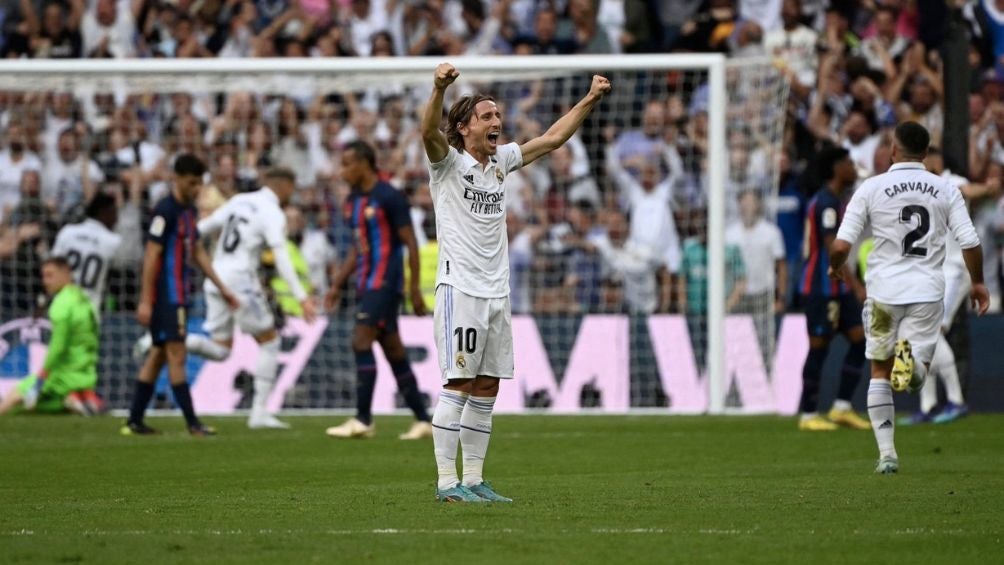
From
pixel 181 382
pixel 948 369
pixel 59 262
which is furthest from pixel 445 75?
pixel 59 262

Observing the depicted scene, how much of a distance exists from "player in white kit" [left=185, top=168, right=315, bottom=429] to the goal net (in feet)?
5.55

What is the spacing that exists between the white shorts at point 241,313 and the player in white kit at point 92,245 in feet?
12.1

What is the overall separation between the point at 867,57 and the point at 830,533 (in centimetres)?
1419

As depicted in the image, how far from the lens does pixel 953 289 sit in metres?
16.7

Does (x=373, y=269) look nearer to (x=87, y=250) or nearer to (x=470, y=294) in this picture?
(x=470, y=294)

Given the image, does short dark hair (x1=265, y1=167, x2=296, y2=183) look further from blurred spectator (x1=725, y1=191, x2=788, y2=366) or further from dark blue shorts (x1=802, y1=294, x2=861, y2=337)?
blurred spectator (x1=725, y1=191, x2=788, y2=366)

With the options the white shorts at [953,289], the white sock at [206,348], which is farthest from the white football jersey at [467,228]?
the white shorts at [953,289]

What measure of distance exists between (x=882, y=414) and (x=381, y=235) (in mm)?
5355

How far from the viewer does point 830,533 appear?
312 inches

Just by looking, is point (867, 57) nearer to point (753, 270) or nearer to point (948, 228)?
point (753, 270)

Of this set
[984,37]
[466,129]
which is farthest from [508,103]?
[466,129]

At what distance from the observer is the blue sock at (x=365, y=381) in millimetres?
15039

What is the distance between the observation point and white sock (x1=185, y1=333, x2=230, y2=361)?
55.4 feet

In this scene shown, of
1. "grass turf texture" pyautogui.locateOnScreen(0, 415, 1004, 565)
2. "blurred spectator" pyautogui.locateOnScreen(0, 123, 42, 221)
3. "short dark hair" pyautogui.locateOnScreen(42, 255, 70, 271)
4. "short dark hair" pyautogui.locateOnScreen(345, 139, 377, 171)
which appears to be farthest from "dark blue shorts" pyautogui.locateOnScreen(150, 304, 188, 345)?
"blurred spectator" pyautogui.locateOnScreen(0, 123, 42, 221)
